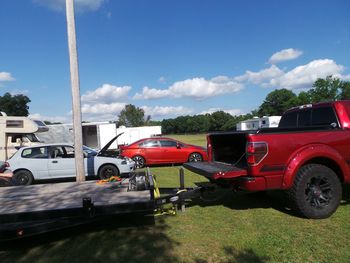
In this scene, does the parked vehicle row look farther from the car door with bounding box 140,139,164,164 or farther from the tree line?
the tree line

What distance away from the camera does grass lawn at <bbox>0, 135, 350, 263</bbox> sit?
4.31 m

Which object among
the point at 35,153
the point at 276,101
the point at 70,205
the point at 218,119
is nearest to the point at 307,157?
the point at 70,205

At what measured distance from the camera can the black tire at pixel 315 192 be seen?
5.48m

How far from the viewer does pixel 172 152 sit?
15695mm

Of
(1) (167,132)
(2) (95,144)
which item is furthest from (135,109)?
(1) (167,132)

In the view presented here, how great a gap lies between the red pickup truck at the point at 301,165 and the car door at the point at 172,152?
962cm

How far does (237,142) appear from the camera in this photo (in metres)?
7.02

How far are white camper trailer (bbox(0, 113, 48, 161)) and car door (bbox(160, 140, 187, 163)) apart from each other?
20.1 feet

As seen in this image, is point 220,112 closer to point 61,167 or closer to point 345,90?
point 345,90

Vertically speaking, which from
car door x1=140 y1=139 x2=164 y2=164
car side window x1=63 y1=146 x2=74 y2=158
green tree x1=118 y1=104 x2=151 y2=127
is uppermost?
green tree x1=118 y1=104 x2=151 y2=127

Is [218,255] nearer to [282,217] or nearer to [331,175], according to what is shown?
[282,217]

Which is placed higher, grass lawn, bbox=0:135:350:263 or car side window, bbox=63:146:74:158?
car side window, bbox=63:146:74:158

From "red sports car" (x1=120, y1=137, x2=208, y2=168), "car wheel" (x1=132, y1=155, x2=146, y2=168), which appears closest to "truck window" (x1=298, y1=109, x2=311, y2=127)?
"red sports car" (x1=120, y1=137, x2=208, y2=168)

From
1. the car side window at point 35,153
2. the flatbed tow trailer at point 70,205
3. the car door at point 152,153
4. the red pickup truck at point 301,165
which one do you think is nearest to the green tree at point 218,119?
the car door at point 152,153
